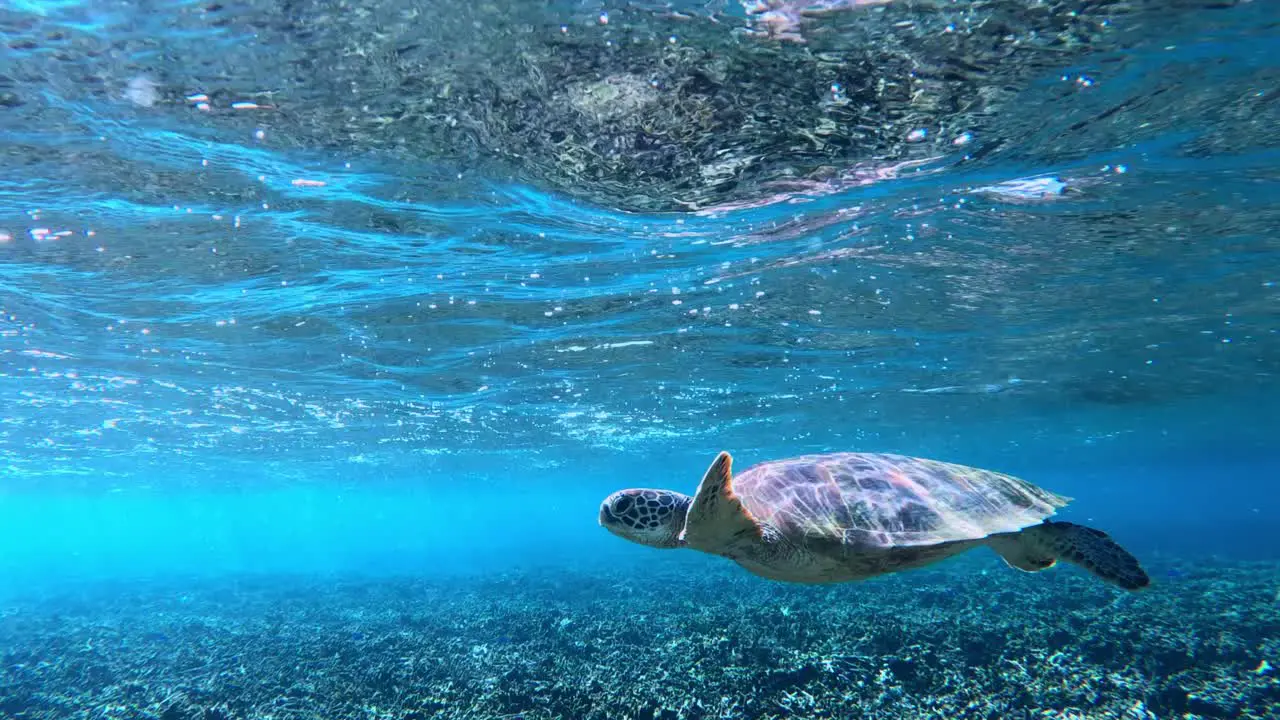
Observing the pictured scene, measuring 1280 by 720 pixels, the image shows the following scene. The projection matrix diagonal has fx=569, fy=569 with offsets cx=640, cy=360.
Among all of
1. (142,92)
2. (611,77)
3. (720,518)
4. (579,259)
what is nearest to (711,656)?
(720,518)

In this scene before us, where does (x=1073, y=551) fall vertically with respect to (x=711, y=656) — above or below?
above

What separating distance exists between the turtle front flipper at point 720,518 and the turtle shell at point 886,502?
535 mm

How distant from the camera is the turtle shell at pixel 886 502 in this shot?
6.38 m

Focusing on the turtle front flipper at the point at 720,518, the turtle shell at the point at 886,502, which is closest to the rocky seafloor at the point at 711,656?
the turtle shell at the point at 886,502

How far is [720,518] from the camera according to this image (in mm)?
5730

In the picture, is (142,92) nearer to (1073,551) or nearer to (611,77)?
(611,77)

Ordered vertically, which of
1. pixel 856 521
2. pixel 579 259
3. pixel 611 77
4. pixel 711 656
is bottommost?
pixel 711 656

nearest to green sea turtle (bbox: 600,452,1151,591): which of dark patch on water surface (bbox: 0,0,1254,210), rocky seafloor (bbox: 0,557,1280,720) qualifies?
rocky seafloor (bbox: 0,557,1280,720)

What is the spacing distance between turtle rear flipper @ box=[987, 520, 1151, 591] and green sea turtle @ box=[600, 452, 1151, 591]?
13mm

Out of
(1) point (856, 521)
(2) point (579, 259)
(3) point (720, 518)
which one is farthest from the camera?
(2) point (579, 259)

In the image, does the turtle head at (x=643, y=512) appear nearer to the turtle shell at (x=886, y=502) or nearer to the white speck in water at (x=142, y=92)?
the turtle shell at (x=886, y=502)

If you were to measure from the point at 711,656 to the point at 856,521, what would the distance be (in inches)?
248

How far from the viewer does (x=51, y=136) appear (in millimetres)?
8188

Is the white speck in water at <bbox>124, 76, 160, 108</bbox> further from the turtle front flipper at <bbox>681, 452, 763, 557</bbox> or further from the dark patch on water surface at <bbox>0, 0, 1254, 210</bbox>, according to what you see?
the turtle front flipper at <bbox>681, 452, 763, 557</bbox>
